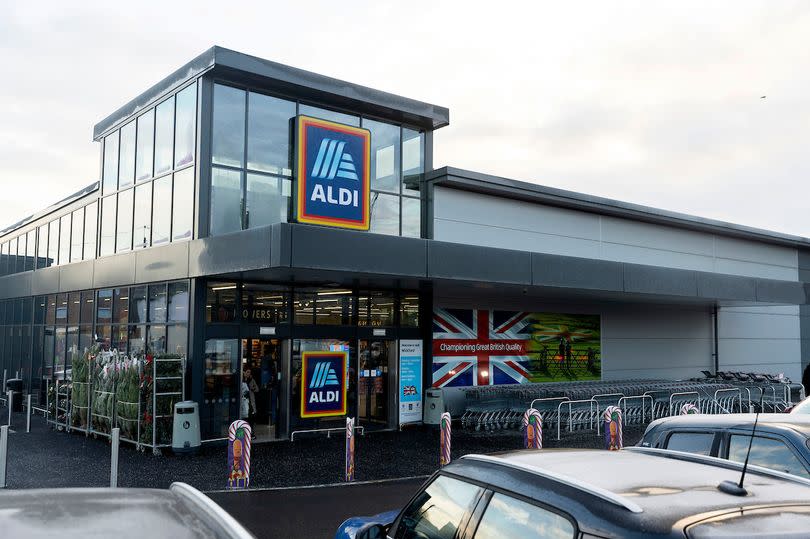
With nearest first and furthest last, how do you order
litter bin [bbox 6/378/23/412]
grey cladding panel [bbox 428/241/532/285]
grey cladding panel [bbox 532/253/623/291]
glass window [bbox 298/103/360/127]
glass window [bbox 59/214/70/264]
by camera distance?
grey cladding panel [bbox 428/241/532/285] < glass window [bbox 298/103/360/127] < grey cladding panel [bbox 532/253/623/291] < litter bin [bbox 6/378/23/412] < glass window [bbox 59/214/70/264]

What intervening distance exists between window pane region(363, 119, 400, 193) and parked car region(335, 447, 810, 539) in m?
15.1

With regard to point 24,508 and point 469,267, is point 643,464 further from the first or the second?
point 469,267

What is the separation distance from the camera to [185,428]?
49.2 ft

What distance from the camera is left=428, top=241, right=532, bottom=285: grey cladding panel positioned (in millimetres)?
16141

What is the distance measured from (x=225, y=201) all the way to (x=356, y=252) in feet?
12.6

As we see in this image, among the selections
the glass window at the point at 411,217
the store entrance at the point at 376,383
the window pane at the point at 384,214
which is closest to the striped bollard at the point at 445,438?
the store entrance at the point at 376,383

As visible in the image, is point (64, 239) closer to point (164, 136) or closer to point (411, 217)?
point (164, 136)

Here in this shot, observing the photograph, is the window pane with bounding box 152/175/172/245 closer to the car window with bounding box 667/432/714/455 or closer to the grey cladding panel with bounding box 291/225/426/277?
the grey cladding panel with bounding box 291/225/426/277

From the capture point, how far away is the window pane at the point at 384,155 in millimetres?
19016

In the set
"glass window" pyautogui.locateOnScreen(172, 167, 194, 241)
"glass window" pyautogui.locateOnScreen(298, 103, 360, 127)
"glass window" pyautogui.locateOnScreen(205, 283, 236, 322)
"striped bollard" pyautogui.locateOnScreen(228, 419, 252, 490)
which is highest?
"glass window" pyautogui.locateOnScreen(298, 103, 360, 127)

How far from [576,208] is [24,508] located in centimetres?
2290

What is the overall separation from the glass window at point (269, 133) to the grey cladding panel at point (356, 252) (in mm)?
3699

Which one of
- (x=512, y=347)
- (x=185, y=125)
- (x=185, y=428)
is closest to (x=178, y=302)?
(x=185, y=428)

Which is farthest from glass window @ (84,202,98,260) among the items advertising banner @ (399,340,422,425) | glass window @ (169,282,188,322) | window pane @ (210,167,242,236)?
advertising banner @ (399,340,422,425)
